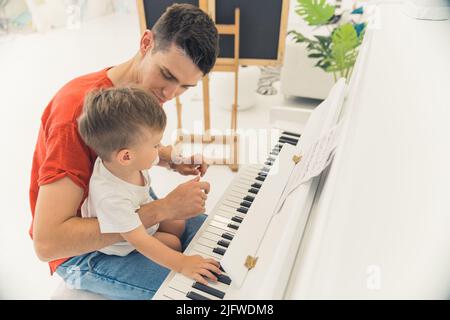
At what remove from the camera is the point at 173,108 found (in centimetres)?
350

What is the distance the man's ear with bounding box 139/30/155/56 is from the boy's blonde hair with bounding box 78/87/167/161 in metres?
0.31

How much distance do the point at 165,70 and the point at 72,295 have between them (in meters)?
0.84

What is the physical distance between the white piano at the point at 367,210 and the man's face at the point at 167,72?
450 mm

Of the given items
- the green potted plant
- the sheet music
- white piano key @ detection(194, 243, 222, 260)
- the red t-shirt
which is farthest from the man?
the green potted plant

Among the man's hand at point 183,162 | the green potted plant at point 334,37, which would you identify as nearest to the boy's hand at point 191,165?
the man's hand at point 183,162

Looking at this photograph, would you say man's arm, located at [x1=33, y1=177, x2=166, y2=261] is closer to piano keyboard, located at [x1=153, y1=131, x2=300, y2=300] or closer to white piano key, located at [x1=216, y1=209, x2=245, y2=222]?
piano keyboard, located at [x1=153, y1=131, x2=300, y2=300]

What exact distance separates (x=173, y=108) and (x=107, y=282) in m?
2.63

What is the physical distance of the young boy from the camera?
0.88m

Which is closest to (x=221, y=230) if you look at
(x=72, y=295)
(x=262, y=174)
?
(x=262, y=174)

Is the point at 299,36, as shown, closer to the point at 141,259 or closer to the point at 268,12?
the point at 268,12

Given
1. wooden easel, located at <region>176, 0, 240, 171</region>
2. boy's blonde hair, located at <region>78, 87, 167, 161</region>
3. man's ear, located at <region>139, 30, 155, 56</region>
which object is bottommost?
wooden easel, located at <region>176, 0, 240, 171</region>

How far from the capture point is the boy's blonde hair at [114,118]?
0.88 metres

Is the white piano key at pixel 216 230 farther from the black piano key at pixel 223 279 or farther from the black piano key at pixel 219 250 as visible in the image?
the black piano key at pixel 223 279
